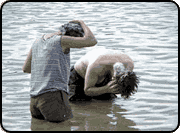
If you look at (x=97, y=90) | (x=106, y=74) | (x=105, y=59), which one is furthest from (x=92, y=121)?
(x=105, y=59)

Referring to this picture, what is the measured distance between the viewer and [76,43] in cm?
406

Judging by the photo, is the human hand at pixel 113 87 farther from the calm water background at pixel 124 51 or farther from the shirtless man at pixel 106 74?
the calm water background at pixel 124 51

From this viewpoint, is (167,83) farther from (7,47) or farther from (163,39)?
(7,47)

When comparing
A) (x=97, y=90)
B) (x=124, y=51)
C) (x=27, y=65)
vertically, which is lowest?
(x=124, y=51)

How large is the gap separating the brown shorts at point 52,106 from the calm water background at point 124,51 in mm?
171

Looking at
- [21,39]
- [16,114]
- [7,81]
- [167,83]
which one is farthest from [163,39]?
[16,114]

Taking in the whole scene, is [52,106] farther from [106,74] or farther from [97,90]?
[106,74]

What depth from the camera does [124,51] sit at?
848cm

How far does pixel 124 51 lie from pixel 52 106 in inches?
180

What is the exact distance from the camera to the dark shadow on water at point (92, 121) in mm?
4527

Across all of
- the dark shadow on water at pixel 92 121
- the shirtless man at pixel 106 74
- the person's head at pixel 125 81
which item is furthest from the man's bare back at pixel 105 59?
the dark shadow on water at pixel 92 121

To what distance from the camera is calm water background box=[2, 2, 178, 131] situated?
16.1 feet

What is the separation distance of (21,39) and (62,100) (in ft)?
18.6

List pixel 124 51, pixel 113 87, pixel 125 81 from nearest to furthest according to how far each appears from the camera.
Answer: pixel 125 81 < pixel 113 87 < pixel 124 51
